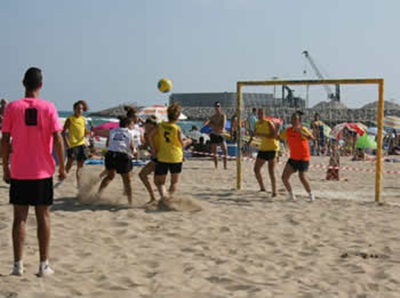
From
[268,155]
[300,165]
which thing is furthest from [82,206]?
[300,165]

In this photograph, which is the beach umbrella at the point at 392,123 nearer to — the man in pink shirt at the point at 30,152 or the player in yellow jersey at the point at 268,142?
the player in yellow jersey at the point at 268,142

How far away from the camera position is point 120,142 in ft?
24.2

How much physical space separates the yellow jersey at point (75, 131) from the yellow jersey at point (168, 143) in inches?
94.0

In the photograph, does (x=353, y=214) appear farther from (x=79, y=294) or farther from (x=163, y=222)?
(x=79, y=294)

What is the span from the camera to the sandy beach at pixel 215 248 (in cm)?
408

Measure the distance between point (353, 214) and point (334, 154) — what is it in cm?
611

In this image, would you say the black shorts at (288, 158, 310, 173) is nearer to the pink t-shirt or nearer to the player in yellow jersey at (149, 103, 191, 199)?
the player in yellow jersey at (149, 103, 191, 199)

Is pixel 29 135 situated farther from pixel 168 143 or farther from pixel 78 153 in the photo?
pixel 78 153

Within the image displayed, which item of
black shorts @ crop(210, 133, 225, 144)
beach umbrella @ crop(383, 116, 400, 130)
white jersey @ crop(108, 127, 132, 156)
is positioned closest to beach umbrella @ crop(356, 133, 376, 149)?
beach umbrella @ crop(383, 116, 400, 130)

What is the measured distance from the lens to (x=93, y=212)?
23.0ft

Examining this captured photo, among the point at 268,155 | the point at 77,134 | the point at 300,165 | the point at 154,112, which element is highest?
the point at 154,112

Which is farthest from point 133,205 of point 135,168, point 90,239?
point 135,168

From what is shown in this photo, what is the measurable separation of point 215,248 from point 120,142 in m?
2.60

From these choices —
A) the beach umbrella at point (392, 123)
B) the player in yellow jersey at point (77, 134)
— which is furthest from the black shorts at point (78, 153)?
the beach umbrella at point (392, 123)
